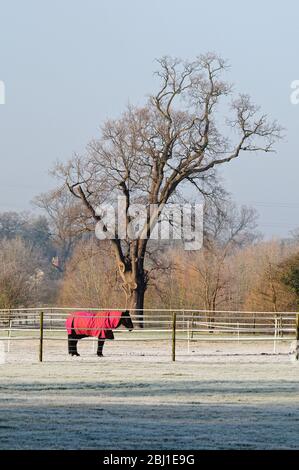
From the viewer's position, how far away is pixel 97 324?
24562 millimetres


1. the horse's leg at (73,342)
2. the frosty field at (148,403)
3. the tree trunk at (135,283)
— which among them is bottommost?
the frosty field at (148,403)

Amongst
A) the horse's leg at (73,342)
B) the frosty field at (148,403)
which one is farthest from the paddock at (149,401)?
the horse's leg at (73,342)

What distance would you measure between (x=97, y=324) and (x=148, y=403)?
31.9 ft

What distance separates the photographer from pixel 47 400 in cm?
1519

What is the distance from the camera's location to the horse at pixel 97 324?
964 inches

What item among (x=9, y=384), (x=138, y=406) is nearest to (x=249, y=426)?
(x=138, y=406)

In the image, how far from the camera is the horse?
24484 mm

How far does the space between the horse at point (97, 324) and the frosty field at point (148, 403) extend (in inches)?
24.8

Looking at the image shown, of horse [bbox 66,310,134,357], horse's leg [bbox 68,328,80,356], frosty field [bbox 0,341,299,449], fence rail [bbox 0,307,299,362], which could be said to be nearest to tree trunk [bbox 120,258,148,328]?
fence rail [bbox 0,307,299,362]

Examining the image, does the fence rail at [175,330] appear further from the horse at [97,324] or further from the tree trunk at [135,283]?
the tree trunk at [135,283]

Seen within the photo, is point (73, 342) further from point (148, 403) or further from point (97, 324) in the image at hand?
point (148, 403)

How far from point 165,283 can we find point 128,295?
25.2ft

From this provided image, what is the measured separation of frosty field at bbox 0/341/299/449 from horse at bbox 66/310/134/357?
63 cm
